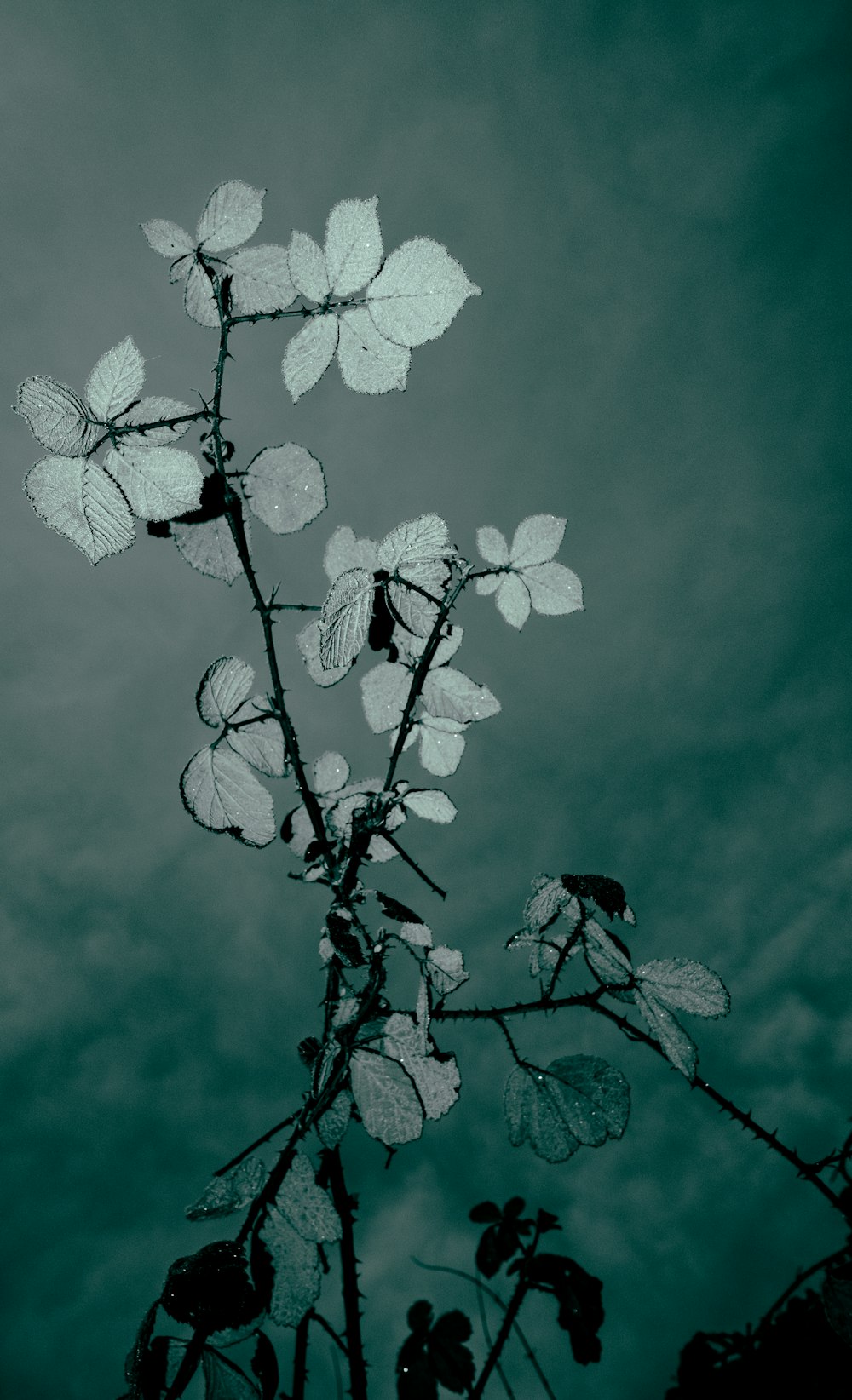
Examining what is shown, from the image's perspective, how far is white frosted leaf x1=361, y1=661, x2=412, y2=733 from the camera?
4.49 ft

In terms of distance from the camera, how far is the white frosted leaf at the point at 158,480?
736mm

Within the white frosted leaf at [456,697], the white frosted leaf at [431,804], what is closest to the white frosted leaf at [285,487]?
the white frosted leaf at [456,697]

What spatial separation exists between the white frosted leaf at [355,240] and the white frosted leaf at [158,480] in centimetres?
31

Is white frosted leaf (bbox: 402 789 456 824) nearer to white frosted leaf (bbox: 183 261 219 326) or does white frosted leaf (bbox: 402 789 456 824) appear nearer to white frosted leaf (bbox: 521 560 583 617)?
white frosted leaf (bbox: 521 560 583 617)

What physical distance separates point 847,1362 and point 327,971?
342 cm

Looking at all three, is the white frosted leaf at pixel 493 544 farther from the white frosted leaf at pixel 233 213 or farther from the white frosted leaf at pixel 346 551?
the white frosted leaf at pixel 233 213

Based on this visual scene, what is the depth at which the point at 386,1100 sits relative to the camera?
98 centimetres

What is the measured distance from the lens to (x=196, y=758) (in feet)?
3.34

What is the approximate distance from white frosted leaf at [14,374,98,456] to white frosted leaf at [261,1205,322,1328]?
111 cm

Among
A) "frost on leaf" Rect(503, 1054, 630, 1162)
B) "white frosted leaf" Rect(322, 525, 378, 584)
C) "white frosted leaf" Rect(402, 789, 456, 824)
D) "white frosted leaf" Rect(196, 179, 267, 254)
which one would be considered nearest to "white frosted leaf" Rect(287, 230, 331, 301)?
"white frosted leaf" Rect(196, 179, 267, 254)

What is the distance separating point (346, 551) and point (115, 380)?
0.50m

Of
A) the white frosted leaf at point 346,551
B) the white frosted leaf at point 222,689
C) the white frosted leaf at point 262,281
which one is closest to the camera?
the white frosted leaf at point 262,281

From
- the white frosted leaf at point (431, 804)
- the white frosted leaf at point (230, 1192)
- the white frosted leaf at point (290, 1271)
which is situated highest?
the white frosted leaf at point (431, 804)

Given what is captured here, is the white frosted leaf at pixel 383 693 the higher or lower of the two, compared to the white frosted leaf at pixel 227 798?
higher
